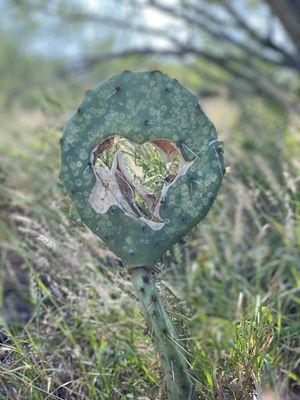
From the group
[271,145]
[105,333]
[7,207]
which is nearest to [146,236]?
[105,333]

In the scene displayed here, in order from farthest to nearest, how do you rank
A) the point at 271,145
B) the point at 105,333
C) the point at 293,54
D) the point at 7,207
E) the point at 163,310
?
the point at 293,54 < the point at 271,145 < the point at 7,207 < the point at 105,333 < the point at 163,310

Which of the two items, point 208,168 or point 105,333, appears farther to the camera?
point 105,333

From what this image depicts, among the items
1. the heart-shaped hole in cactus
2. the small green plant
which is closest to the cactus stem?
the small green plant

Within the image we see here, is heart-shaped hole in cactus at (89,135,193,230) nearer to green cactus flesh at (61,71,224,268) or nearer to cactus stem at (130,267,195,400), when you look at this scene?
green cactus flesh at (61,71,224,268)

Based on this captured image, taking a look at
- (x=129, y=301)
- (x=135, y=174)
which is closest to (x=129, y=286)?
(x=129, y=301)

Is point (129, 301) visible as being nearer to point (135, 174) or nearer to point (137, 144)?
point (135, 174)

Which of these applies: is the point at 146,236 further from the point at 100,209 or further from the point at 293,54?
the point at 293,54

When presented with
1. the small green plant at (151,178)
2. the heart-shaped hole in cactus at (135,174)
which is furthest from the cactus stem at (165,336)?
the heart-shaped hole in cactus at (135,174)
